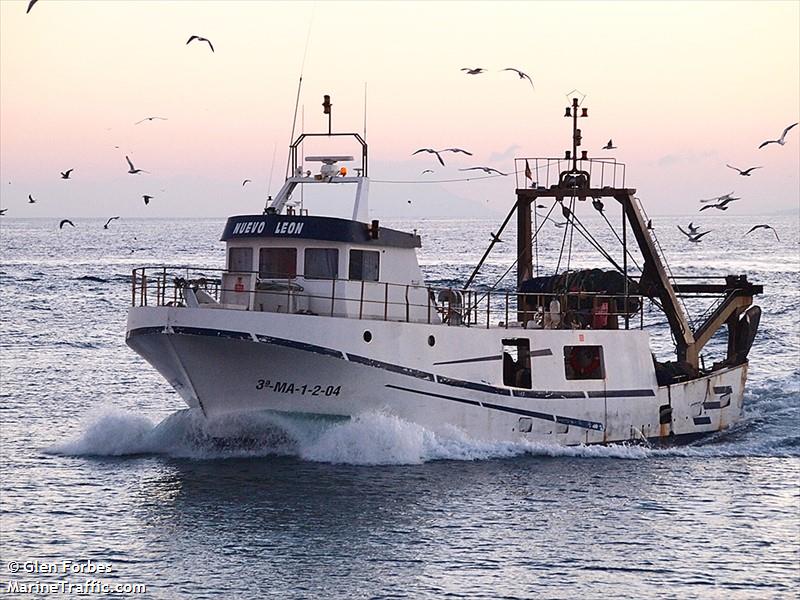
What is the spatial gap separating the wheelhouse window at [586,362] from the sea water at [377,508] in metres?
1.66

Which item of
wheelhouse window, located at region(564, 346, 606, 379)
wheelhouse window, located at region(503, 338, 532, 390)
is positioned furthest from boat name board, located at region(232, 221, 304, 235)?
wheelhouse window, located at region(564, 346, 606, 379)

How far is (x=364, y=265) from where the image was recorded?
24859mm

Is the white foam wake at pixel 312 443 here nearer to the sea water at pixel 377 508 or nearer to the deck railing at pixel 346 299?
the sea water at pixel 377 508

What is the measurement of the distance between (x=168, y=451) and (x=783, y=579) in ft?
39.8

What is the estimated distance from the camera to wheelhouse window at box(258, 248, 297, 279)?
24453 mm

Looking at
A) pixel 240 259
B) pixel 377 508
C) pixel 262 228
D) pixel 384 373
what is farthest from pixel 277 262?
pixel 377 508

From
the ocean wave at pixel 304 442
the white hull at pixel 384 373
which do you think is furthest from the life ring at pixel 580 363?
the ocean wave at pixel 304 442

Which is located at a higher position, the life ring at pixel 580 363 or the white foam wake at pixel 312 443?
the life ring at pixel 580 363

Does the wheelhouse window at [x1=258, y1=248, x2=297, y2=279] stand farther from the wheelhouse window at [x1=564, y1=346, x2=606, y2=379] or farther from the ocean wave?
the wheelhouse window at [x1=564, y1=346, x2=606, y2=379]

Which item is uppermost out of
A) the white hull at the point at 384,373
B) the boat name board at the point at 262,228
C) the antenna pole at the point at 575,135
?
the antenna pole at the point at 575,135

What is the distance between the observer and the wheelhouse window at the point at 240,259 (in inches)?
977

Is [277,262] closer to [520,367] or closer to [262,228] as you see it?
[262,228]

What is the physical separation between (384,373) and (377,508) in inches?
128

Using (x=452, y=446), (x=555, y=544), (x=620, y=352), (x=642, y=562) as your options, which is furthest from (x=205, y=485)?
(x=620, y=352)
